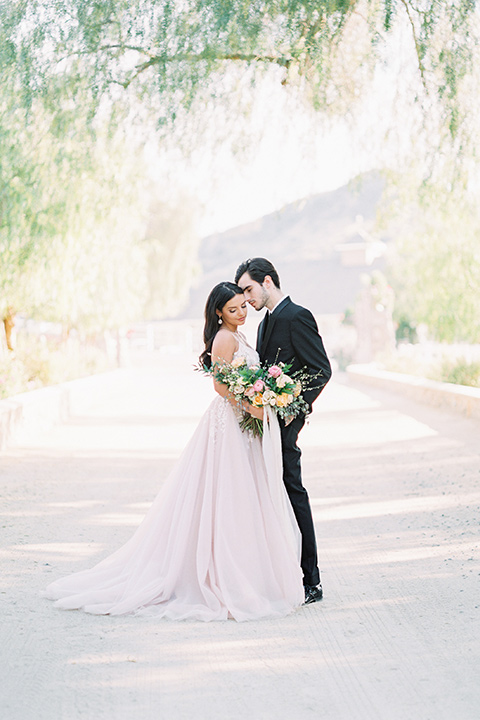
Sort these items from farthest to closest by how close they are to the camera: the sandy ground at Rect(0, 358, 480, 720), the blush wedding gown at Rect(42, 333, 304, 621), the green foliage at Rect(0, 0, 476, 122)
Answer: the green foliage at Rect(0, 0, 476, 122), the blush wedding gown at Rect(42, 333, 304, 621), the sandy ground at Rect(0, 358, 480, 720)

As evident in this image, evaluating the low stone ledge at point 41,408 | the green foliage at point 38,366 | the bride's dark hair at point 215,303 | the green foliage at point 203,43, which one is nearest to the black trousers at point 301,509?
the bride's dark hair at point 215,303

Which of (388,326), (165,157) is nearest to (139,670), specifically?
(165,157)

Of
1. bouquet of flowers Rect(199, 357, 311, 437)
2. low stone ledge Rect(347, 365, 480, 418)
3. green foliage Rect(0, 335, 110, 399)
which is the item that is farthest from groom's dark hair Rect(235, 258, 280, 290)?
green foliage Rect(0, 335, 110, 399)

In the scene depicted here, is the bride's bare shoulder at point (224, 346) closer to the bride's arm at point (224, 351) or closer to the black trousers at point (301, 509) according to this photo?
the bride's arm at point (224, 351)

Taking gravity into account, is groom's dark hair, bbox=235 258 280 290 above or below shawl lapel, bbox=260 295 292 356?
above

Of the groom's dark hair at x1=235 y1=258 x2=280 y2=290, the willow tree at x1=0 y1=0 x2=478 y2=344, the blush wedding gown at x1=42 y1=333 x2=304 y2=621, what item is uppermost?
the willow tree at x1=0 y1=0 x2=478 y2=344

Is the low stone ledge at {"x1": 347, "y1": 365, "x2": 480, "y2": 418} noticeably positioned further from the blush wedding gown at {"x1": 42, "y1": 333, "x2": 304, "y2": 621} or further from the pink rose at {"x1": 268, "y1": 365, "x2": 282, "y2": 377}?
the pink rose at {"x1": 268, "y1": 365, "x2": 282, "y2": 377}

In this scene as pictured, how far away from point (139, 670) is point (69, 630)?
82 cm

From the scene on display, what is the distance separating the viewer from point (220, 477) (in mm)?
5727

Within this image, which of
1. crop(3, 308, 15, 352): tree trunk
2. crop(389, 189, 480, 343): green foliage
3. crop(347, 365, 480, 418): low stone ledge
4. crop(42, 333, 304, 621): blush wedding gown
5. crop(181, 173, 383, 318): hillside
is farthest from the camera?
crop(181, 173, 383, 318): hillside

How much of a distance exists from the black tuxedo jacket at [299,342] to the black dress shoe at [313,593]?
1.12 m

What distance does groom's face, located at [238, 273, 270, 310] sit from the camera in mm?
5777

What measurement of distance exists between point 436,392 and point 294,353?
14.8 m

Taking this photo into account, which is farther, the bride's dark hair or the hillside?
the hillside
